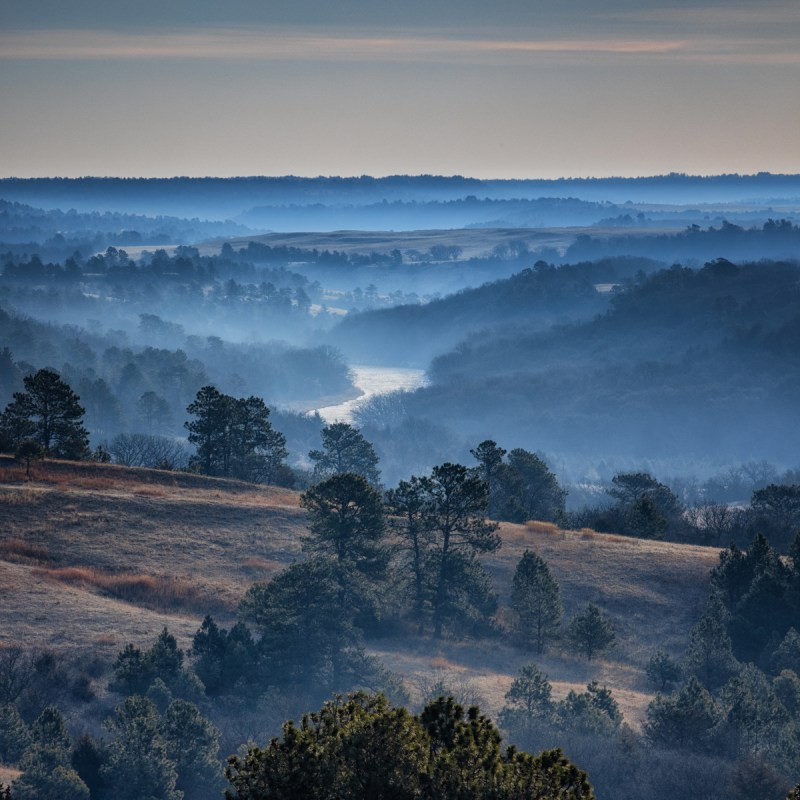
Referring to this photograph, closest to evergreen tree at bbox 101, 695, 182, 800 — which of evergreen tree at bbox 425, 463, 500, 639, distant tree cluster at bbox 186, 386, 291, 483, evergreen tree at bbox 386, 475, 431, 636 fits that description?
evergreen tree at bbox 386, 475, 431, 636

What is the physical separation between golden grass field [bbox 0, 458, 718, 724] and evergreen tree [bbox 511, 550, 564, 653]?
1.40 meters

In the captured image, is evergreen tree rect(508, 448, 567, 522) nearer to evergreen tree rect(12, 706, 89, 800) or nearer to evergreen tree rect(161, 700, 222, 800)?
evergreen tree rect(161, 700, 222, 800)

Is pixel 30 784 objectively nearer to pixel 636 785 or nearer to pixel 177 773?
pixel 177 773

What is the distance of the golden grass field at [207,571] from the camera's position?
48562mm

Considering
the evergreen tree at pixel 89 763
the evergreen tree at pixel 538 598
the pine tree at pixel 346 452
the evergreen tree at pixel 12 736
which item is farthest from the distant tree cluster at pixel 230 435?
the evergreen tree at pixel 89 763

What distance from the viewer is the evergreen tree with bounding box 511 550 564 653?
53188mm

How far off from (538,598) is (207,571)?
17719mm

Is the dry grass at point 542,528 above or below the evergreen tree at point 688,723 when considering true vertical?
above

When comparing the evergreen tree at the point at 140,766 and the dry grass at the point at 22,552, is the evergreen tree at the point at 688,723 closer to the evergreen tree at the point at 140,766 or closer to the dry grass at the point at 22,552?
the evergreen tree at the point at 140,766

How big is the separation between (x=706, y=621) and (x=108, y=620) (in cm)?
2723

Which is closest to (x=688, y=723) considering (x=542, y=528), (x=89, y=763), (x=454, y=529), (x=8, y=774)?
(x=454, y=529)

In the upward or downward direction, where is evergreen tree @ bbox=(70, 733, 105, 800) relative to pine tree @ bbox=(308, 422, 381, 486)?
downward

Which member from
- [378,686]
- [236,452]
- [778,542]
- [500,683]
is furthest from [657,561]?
[236,452]

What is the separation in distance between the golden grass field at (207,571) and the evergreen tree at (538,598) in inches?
Result: 55.2
